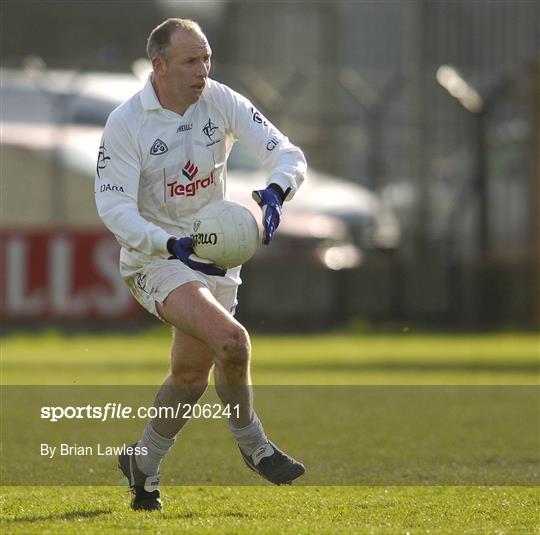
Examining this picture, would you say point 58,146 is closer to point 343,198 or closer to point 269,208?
point 343,198

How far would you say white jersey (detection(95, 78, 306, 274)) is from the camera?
6.82m

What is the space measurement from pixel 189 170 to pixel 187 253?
57cm

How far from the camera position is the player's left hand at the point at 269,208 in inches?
269

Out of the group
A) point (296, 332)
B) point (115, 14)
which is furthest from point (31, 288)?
point (115, 14)

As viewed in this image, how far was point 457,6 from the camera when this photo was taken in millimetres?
25328

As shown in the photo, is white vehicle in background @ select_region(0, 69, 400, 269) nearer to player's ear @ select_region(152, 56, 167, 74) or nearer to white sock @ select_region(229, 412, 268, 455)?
player's ear @ select_region(152, 56, 167, 74)

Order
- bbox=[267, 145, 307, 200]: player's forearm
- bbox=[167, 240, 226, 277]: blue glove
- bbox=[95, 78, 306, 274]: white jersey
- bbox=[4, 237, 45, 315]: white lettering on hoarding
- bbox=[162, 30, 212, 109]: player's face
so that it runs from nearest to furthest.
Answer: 1. bbox=[167, 240, 226, 277]: blue glove
2. bbox=[95, 78, 306, 274]: white jersey
3. bbox=[162, 30, 212, 109]: player's face
4. bbox=[267, 145, 307, 200]: player's forearm
5. bbox=[4, 237, 45, 315]: white lettering on hoarding

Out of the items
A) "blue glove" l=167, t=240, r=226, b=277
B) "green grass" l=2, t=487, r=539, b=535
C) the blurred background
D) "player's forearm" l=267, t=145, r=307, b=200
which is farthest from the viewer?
the blurred background

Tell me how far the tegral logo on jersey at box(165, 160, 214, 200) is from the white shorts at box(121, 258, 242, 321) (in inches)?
12.5

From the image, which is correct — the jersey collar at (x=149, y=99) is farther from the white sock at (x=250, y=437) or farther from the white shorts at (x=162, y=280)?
the white sock at (x=250, y=437)

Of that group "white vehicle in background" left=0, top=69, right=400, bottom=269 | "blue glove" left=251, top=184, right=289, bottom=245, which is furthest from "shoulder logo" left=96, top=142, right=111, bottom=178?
"white vehicle in background" left=0, top=69, right=400, bottom=269

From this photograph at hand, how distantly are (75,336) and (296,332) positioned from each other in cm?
275

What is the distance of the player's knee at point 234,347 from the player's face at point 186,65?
1105 millimetres

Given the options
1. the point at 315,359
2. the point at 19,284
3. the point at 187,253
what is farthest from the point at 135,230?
the point at 19,284
